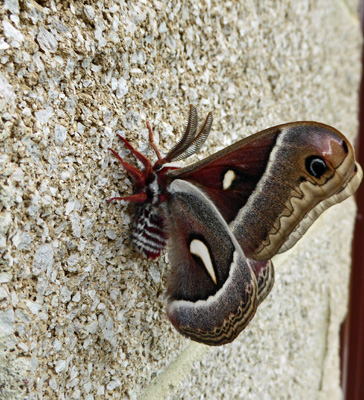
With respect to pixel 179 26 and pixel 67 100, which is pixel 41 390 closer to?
pixel 67 100

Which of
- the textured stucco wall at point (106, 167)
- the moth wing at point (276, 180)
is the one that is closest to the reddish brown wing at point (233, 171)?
the moth wing at point (276, 180)

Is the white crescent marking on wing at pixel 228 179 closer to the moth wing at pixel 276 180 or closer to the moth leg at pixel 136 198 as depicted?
the moth wing at pixel 276 180

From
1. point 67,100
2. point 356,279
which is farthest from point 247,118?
point 356,279

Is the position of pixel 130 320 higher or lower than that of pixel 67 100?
lower

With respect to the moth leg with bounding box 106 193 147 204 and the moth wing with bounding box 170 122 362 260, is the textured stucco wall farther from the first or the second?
the moth wing with bounding box 170 122 362 260

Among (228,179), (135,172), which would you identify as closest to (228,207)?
(228,179)

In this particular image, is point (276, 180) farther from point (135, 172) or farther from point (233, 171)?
point (135, 172)
